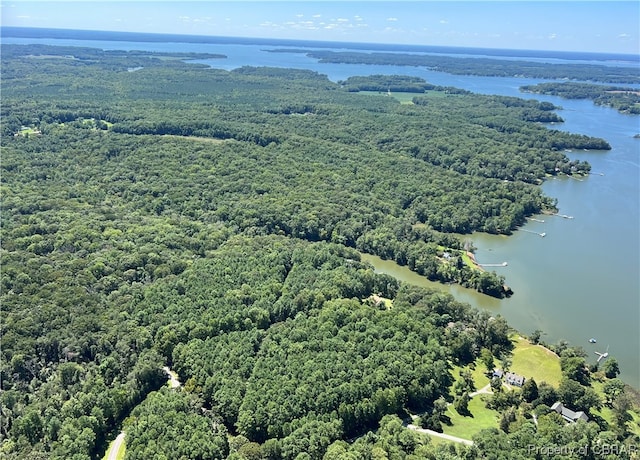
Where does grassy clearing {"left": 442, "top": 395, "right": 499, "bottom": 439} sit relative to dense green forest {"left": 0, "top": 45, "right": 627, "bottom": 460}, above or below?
below

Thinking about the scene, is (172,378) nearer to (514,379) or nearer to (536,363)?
(514,379)

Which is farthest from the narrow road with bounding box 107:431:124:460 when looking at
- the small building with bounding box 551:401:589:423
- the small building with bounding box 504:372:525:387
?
the small building with bounding box 551:401:589:423

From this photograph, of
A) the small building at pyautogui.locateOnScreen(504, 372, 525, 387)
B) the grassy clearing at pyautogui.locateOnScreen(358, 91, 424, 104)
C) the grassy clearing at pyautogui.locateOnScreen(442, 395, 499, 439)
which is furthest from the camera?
the grassy clearing at pyautogui.locateOnScreen(358, 91, 424, 104)

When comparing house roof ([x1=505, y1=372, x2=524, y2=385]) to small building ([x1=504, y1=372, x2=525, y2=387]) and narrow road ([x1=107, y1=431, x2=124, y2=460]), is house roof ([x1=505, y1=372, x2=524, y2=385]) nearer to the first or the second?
small building ([x1=504, y1=372, x2=525, y2=387])

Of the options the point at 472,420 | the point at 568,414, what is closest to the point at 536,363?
the point at 568,414

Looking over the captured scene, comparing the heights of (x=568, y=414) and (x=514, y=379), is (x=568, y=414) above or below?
above

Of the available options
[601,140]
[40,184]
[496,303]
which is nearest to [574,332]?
[496,303]

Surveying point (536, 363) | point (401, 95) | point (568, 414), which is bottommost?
point (536, 363)
